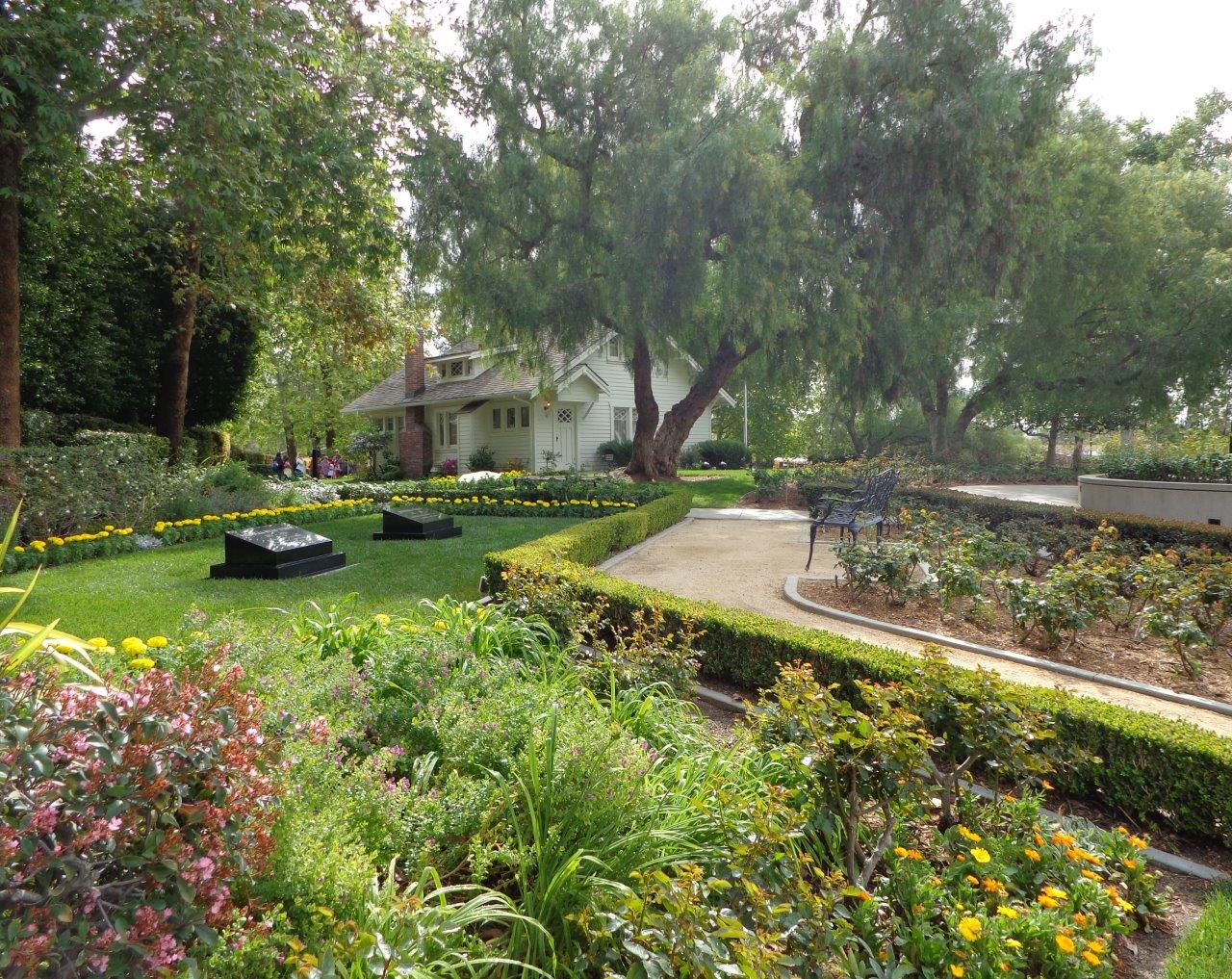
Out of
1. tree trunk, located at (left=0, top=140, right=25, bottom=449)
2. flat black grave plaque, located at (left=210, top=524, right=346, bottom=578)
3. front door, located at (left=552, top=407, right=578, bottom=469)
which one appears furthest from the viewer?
front door, located at (left=552, top=407, right=578, bottom=469)

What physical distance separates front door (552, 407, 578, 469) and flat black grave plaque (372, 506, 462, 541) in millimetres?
16652

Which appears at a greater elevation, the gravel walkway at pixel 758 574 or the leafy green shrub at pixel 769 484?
the leafy green shrub at pixel 769 484

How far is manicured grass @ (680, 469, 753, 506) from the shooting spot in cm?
1802

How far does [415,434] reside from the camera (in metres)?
30.0

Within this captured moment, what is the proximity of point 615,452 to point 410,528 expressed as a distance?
1800 centimetres

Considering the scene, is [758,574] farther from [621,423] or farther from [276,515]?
[621,423]

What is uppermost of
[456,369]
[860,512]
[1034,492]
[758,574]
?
[456,369]

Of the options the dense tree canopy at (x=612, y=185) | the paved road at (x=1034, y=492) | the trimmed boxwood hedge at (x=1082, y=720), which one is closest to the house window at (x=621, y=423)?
the dense tree canopy at (x=612, y=185)

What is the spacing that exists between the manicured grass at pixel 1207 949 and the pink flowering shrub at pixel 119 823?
292 centimetres

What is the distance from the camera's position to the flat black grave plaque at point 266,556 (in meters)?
7.86

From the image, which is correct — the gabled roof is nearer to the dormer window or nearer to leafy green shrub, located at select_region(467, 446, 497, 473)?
the dormer window

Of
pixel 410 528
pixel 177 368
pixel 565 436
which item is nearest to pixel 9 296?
pixel 177 368

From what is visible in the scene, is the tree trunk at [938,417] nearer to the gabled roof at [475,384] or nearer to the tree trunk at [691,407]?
the gabled roof at [475,384]

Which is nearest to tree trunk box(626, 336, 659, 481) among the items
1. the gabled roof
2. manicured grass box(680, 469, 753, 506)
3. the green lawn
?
manicured grass box(680, 469, 753, 506)
